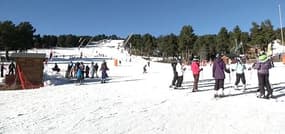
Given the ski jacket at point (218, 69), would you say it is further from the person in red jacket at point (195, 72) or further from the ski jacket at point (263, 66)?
the person in red jacket at point (195, 72)

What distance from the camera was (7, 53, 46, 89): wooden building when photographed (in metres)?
26.1

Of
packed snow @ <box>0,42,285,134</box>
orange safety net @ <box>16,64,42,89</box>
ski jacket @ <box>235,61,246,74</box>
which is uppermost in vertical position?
ski jacket @ <box>235,61,246,74</box>

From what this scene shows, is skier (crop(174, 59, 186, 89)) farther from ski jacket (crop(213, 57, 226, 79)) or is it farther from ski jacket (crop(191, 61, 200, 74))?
ski jacket (crop(213, 57, 226, 79))

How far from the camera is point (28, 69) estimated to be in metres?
26.6

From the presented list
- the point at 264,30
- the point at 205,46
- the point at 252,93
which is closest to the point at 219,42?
the point at 205,46

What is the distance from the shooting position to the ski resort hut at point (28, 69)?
85.5 ft

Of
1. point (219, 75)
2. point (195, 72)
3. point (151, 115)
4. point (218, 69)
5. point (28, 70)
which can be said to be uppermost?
point (28, 70)

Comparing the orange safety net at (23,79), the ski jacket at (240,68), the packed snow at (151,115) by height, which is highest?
the ski jacket at (240,68)

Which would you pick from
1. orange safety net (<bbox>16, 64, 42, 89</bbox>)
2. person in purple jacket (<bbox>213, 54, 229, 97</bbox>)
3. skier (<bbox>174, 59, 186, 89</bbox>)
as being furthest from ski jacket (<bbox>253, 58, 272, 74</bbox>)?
orange safety net (<bbox>16, 64, 42, 89</bbox>)

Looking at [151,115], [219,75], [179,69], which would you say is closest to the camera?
[151,115]

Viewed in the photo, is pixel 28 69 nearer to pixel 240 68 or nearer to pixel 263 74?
pixel 240 68

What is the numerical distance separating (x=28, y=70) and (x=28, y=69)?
7 cm

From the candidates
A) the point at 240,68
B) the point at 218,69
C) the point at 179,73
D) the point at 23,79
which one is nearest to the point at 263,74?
the point at 218,69

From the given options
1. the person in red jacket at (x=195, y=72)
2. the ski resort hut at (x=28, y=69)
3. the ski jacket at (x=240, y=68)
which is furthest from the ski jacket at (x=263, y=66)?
the ski resort hut at (x=28, y=69)
